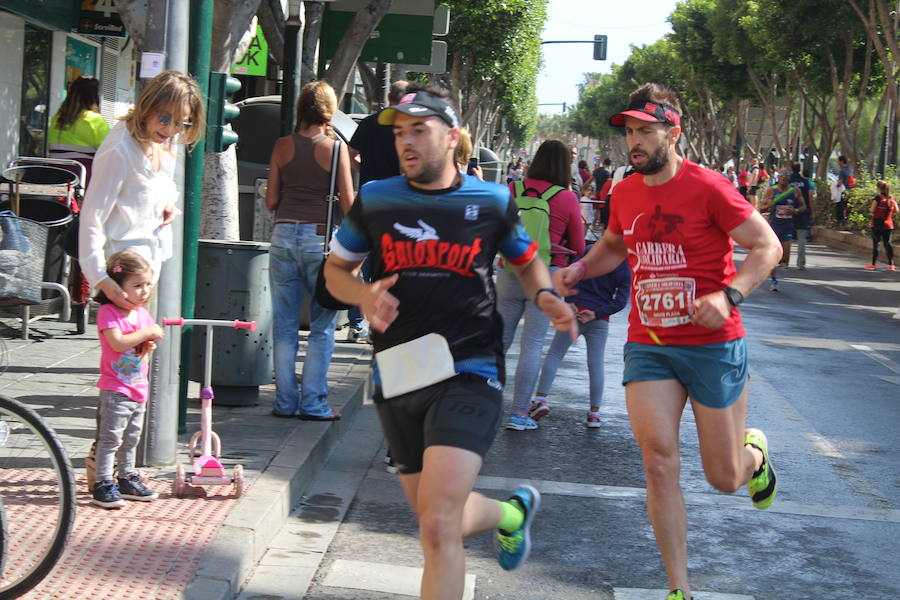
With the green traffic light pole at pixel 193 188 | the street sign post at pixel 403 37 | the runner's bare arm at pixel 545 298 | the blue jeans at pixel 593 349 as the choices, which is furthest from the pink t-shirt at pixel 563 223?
the street sign post at pixel 403 37

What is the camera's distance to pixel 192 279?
22.9 feet

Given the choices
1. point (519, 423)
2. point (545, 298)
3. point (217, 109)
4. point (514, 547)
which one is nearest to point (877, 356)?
point (519, 423)

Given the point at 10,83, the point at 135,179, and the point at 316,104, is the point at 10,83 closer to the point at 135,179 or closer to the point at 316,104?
the point at 316,104

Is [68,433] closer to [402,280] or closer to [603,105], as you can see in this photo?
[402,280]

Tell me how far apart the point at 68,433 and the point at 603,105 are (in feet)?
373

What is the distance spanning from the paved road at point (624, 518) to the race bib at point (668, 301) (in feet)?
3.58

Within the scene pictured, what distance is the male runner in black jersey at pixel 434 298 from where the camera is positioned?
405cm

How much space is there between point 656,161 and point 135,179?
85.9 inches

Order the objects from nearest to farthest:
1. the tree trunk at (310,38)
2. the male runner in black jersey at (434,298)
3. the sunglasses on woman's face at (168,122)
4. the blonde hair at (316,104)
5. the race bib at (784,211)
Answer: the male runner in black jersey at (434,298)
the sunglasses on woman's face at (168,122)
the blonde hair at (316,104)
the tree trunk at (310,38)
the race bib at (784,211)

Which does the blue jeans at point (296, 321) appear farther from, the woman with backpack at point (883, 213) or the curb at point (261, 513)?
the woman with backpack at point (883, 213)

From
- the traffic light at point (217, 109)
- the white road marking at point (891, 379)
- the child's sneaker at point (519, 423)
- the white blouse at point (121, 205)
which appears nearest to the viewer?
the white blouse at point (121, 205)

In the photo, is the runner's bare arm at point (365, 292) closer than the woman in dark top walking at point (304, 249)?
Yes

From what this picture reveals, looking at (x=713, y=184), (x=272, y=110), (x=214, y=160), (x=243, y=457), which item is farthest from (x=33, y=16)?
(x=713, y=184)

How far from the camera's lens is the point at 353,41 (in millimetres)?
16609
